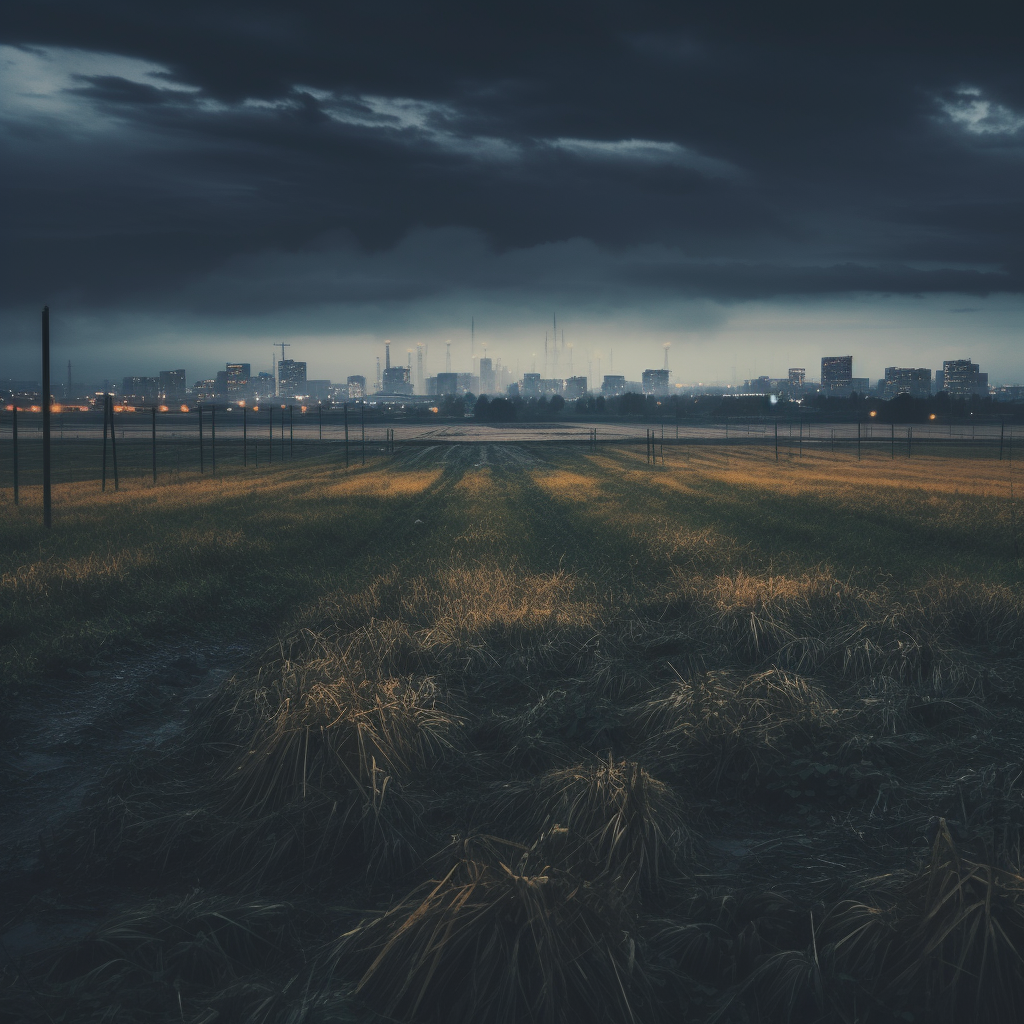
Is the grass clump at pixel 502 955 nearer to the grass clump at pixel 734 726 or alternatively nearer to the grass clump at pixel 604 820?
the grass clump at pixel 604 820

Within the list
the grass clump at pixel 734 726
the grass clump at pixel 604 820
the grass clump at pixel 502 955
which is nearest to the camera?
the grass clump at pixel 502 955

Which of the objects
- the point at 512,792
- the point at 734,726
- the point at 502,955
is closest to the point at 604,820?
the point at 512,792

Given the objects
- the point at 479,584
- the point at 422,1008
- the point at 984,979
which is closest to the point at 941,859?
the point at 984,979

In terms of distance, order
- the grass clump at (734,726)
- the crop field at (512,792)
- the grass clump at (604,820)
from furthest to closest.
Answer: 1. the grass clump at (734,726)
2. the grass clump at (604,820)
3. the crop field at (512,792)

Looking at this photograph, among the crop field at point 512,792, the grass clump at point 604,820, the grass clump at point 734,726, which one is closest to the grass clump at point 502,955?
the crop field at point 512,792

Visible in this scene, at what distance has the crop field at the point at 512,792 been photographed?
4508 mm

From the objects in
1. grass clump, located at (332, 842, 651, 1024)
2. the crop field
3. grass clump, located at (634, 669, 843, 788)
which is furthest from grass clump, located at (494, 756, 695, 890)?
grass clump, located at (634, 669, 843, 788)

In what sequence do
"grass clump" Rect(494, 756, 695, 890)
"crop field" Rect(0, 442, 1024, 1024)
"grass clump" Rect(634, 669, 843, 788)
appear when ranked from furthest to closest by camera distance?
1. "grass clump" Rect(634, 669, 843, 788)
2. "grass clump" Rect(494, 756, 695, 890)
3. "crop field" Rect(0, 442, 1024, 1024)

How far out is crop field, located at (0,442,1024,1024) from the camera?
4.51 m

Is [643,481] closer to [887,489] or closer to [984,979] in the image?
[887,489]

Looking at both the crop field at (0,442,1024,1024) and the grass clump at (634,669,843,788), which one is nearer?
the crop field at (0,442,1024,1024)

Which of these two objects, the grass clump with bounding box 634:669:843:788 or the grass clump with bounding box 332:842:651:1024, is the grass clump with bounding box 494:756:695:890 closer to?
the grass clump with bounding box 332:842:651:1024

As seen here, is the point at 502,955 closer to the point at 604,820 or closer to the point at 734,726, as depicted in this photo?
the point at 604,820

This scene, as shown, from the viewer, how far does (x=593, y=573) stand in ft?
52.9
